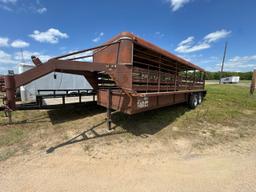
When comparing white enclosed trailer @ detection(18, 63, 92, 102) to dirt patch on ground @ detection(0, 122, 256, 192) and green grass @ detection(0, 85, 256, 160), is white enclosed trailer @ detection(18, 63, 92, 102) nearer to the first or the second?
green grass @ detection(0, 85, 256, 160)

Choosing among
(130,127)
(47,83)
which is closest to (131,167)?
(130,127)

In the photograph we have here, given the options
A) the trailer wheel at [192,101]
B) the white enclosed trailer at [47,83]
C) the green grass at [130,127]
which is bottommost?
the green grass at [130,127]

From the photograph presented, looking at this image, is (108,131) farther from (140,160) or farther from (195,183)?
(195,183)

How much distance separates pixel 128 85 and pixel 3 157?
3.12 metres

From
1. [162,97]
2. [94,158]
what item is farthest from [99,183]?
[162,97]

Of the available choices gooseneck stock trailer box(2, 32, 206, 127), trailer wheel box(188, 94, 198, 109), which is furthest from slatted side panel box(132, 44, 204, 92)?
trailer wheel box(188, 94, 198, 109)

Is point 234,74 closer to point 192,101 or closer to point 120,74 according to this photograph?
point 192,101

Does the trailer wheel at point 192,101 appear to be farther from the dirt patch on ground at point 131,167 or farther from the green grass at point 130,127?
the dirt patch on ground at point 131,167

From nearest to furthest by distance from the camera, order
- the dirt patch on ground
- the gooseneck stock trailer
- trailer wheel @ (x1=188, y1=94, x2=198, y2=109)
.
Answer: the dirt patch on ground → the gooseneck stock trailer → trailer wheel @ (x1=188, y1=94, x2=198, y2=109)

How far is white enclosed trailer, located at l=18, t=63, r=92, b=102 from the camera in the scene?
10617 mm

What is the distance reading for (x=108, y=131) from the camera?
4.57 metres

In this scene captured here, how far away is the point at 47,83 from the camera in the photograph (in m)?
11.8

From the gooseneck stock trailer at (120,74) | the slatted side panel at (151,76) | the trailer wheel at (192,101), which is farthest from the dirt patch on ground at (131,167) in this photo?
the trailer wheel at (192,101)

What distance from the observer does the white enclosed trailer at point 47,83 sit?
10617 mm
